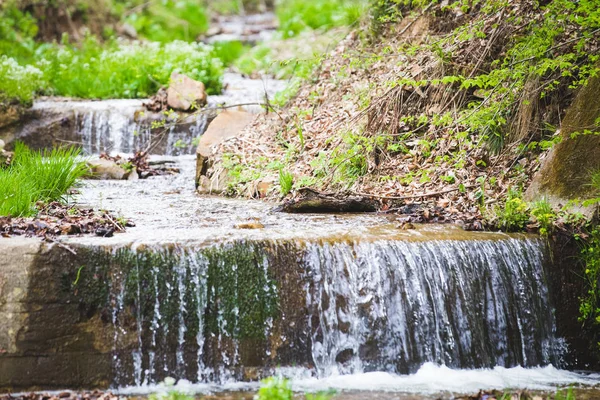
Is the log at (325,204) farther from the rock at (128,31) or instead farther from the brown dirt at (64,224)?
the rock at (128,31)

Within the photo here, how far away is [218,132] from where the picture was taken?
9.02 meters

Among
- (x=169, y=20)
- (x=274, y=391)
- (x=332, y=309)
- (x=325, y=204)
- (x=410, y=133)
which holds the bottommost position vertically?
(x=274, y=391)

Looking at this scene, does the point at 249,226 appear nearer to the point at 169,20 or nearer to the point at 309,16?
the point at 309,16

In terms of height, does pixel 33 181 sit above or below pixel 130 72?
below

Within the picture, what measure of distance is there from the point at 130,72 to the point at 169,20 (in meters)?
7.66

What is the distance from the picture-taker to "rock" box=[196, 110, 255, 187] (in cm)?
843

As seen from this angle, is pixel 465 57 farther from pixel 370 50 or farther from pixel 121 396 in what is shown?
pixel 121 396

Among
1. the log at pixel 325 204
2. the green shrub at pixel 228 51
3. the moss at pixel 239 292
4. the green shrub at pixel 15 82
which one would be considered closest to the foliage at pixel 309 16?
the green shrub at pixel 228 51

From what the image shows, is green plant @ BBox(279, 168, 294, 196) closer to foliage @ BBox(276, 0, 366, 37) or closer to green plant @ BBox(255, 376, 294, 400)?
green plant @ BBox(255, 376, 294, 400)

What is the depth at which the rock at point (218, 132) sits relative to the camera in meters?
8.43

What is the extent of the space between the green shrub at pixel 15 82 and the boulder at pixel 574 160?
25.9ft

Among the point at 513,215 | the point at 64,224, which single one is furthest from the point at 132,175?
the point at 513,215

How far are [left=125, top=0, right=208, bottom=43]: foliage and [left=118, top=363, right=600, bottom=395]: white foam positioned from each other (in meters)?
13.9

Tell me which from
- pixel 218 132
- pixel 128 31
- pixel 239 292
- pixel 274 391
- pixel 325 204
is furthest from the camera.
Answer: pixel 128 31
